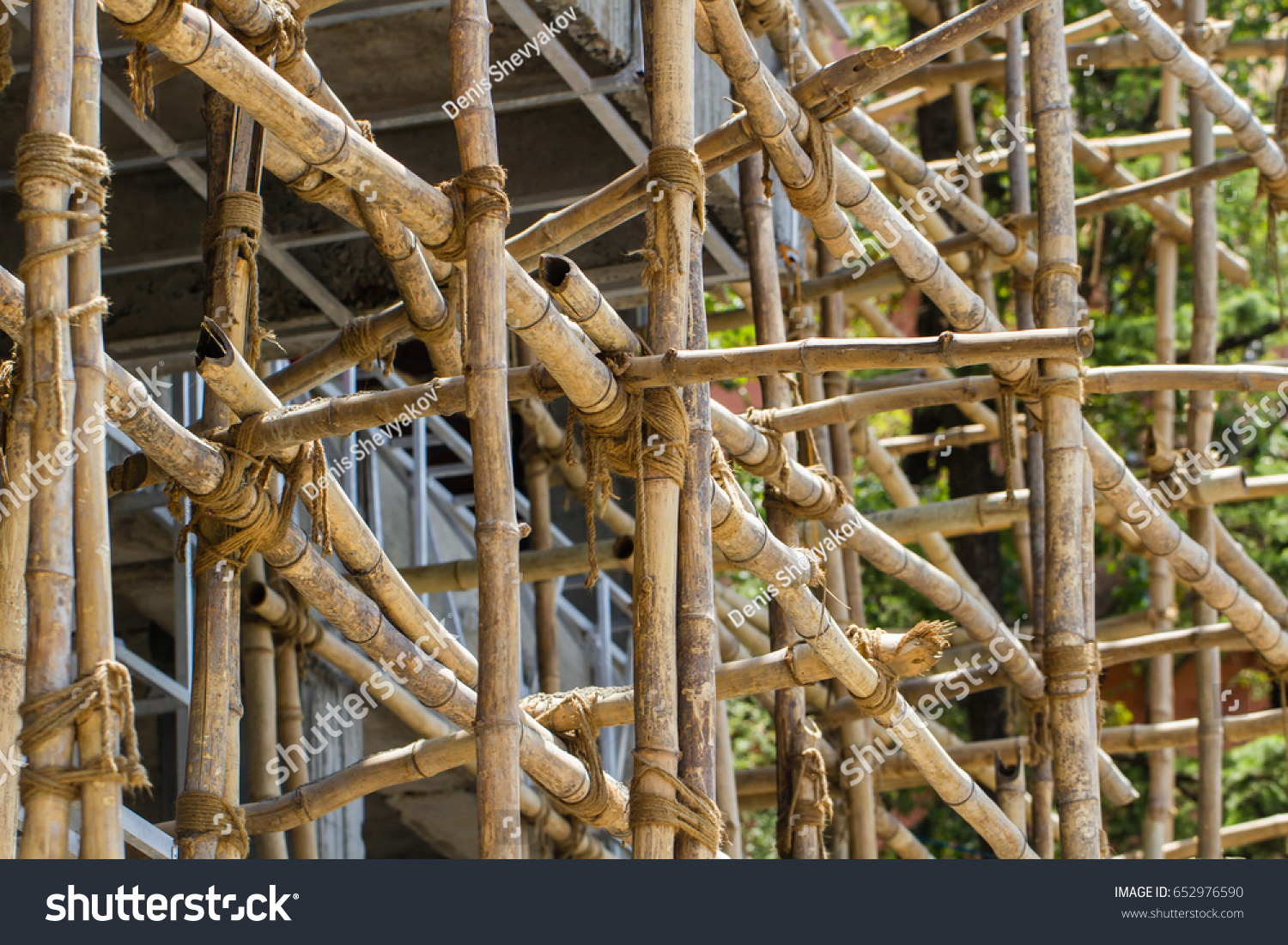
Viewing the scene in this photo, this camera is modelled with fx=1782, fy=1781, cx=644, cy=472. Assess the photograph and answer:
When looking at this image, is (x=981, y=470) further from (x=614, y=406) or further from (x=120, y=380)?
(x=120, y=380)

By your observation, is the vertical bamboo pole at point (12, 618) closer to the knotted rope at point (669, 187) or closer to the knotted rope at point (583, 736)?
the knotted rope at point (669, 187)

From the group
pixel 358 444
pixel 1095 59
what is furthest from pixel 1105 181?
pixel 358 444

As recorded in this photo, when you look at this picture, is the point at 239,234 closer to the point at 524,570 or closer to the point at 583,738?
the point at 583,738

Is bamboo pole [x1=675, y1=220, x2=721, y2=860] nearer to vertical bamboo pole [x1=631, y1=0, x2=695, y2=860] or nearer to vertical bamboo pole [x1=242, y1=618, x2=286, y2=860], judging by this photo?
vertical bamboo pole [x1=631, y1=0, x2=695, y2=860]

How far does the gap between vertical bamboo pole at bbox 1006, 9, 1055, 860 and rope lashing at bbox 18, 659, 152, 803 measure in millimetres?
4096

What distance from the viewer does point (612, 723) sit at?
5664 mm

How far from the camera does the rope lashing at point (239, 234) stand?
16.2 feet

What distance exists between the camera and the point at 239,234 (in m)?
4.94

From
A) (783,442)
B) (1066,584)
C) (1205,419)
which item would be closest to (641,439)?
(783,442)

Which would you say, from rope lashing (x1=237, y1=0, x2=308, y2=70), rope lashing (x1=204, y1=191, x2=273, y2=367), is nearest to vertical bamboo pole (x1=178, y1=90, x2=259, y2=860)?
rope lashing (x1=204, y1=191, x2=273, y2=367)

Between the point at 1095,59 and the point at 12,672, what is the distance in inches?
298

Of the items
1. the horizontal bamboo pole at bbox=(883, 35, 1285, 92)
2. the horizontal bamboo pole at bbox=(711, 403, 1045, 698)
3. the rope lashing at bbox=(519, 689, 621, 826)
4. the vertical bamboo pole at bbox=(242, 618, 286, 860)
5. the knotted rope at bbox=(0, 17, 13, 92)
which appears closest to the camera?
the knotted rope at bbox=(0, 17, 13, 92)

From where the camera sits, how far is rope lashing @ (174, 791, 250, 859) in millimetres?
4559
